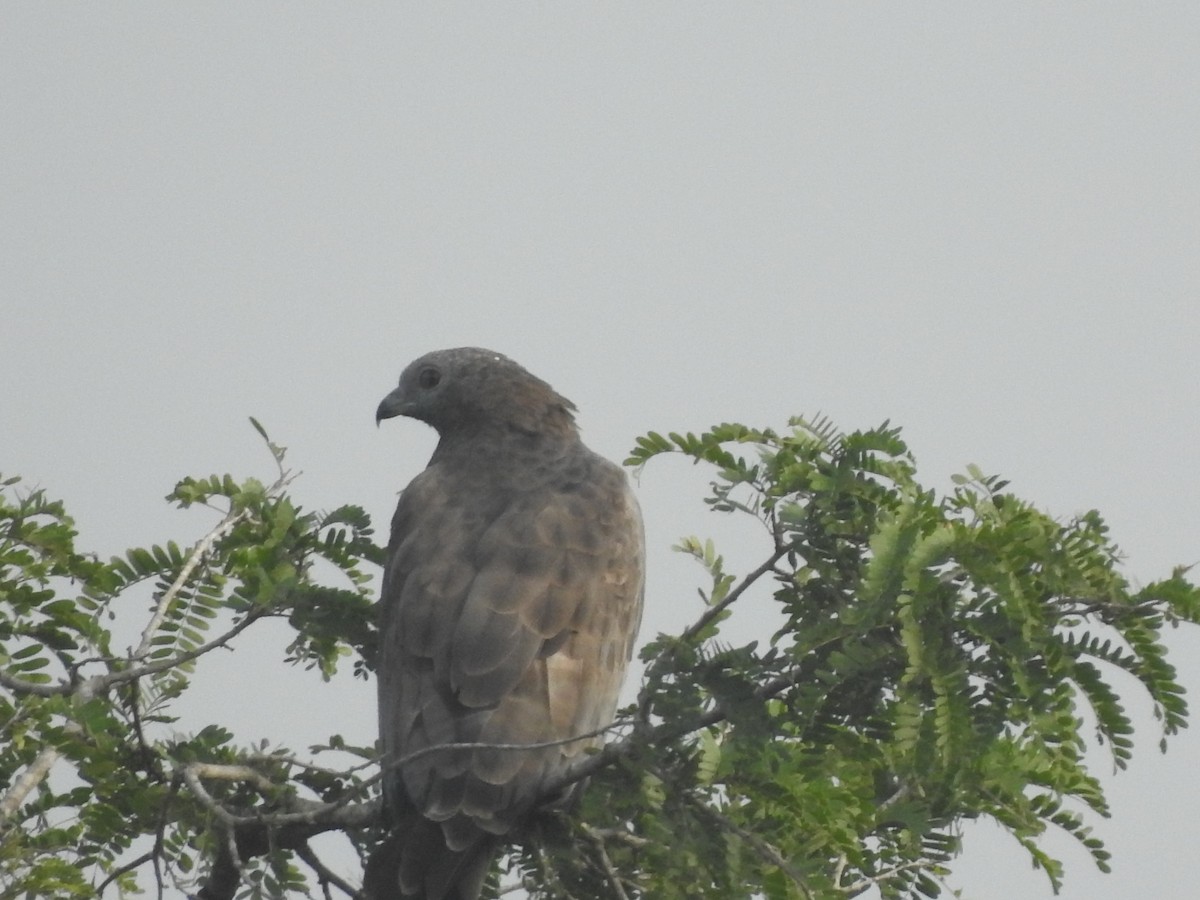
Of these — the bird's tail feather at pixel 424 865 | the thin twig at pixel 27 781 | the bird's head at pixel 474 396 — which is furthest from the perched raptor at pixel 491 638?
the thin twig at pixel 27 781

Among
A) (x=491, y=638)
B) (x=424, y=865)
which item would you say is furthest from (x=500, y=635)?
(x=424, y=865)

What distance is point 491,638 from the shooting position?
18.2 feet

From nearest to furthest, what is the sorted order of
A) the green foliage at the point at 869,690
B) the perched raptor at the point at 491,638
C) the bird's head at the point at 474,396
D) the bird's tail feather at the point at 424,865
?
the green foliage at the point at 869,690
the bird's tail feather at the point at 424,865
the perched raptor at the point at 491,638
the bird's head at the point at 474,396

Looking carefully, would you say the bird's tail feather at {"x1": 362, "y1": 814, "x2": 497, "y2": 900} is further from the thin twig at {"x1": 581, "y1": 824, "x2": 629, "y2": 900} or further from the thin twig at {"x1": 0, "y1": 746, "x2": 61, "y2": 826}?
the thin twig at {"x1": 0, "y1": 746, "x2": 61, "y2": 826}

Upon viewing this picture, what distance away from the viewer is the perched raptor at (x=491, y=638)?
498 cm

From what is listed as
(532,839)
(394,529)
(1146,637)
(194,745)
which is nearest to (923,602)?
(1146,637)

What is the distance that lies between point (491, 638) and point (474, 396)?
2.53 meters

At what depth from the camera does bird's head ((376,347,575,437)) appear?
25.3 feet

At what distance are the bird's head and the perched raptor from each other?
13.7 inches

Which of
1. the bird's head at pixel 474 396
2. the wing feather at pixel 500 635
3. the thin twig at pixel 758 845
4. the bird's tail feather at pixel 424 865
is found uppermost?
the bird's head at pixel 474 396

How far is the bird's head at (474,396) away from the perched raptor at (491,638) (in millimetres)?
348

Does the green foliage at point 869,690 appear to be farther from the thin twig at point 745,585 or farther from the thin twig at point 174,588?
the thin twig at point 174,588

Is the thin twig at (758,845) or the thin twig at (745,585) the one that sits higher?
the thin twig at (745,585)

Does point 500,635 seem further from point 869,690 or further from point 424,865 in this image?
point 869,690
